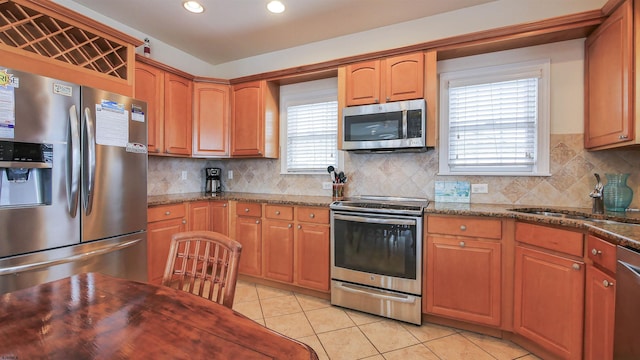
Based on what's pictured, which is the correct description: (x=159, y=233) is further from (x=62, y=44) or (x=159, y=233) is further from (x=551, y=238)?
(x=551, y=238)

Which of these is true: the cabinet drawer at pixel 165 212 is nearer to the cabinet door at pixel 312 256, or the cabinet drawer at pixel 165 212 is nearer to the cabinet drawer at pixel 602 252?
the cabinet door at pixel 312 256

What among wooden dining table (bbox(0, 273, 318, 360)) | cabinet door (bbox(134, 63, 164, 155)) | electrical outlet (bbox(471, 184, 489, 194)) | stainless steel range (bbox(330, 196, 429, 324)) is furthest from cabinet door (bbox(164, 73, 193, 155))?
electrical outlet (bbox(471, 184, 489, 194))

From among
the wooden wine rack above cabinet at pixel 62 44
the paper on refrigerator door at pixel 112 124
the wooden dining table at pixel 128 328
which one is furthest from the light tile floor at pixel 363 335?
the wooden wine rack above cabinet at pixel 62 44

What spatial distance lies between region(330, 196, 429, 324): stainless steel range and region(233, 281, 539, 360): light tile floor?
0.12 m

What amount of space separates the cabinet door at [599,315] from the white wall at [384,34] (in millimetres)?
2120

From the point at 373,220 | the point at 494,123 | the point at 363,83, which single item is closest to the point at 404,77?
the point at 363,83

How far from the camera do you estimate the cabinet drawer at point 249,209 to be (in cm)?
300

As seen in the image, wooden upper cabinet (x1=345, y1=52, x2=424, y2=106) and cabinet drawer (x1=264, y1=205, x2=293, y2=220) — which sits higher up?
wooden upper cabinet (x1=345, y1=52, x2=424, y2=106)

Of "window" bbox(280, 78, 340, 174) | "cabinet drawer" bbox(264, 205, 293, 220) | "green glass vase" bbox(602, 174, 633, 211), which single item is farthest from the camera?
"window" bbox(280, 78, 340, 174)

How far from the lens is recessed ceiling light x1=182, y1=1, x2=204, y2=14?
257 centimetres

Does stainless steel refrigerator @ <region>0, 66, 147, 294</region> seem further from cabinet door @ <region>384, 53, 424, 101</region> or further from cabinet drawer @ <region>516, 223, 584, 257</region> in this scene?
cabinet drawer @ <region>516, 223, 584, 257</region>

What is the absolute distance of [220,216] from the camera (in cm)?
318

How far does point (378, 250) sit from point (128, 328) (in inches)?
75.5

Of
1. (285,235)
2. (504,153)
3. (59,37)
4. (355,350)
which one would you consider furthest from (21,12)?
(504,153)
